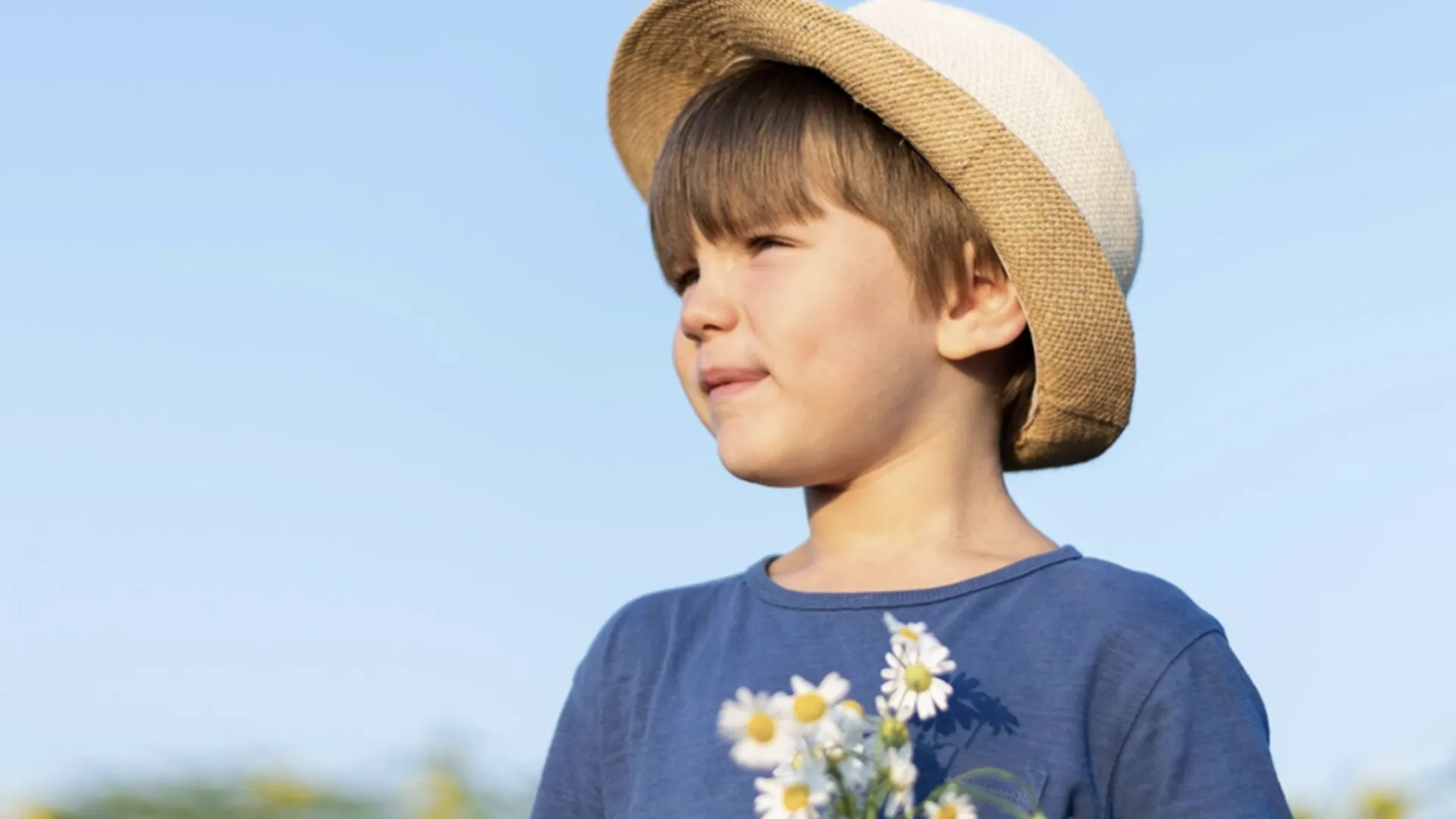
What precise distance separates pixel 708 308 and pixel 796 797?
1.10 m

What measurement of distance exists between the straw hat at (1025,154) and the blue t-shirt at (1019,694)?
0.34m

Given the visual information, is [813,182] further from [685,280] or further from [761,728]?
[761,728]

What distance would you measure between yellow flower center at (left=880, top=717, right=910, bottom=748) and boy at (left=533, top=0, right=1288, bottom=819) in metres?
0.72

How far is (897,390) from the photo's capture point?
2.49m

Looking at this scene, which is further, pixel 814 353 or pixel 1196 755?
pixel 814 353

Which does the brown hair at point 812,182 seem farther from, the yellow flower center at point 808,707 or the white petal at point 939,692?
the yellow flower center at point 808,707

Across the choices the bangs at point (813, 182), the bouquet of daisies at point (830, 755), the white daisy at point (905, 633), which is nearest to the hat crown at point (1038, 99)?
the bangs at point (813, 182)

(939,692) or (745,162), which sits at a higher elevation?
(745,162)

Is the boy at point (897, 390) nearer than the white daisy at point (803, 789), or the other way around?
the white daisy at point (803, 789)

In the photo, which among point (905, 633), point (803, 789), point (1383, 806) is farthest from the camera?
point (1383, 806)

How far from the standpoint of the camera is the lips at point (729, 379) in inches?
97.0

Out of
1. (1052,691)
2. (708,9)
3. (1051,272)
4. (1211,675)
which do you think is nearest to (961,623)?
(1052,691)

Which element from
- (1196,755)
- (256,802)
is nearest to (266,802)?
(256,802)

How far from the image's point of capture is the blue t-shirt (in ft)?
7.14
